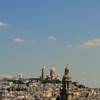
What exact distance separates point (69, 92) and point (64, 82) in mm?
1430

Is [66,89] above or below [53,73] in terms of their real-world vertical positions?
below

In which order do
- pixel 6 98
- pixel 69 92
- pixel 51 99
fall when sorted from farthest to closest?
pixel 6 98 → pixel 51 99 → pixel 69 92

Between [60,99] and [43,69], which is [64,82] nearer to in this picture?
[60,99]

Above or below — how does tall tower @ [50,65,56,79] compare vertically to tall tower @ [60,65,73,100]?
above

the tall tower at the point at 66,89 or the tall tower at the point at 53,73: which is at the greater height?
the tall tower at the point at 53,73

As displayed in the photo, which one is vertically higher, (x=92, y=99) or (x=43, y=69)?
(x=43, y=69)

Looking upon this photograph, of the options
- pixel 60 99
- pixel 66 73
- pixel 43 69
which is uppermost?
pixel 43 69

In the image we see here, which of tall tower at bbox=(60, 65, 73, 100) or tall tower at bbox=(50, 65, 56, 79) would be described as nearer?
tall tower at bbox=(60, 65, 73, 100)

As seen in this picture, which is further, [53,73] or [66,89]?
[53,73]

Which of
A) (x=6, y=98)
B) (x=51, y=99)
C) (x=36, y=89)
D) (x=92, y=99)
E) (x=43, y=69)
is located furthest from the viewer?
(x=43, y=69)

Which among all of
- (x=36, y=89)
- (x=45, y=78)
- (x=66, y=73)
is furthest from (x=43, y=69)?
(x=66, y=73)

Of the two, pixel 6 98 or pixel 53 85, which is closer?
pixel 6 98

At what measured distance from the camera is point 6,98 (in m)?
116

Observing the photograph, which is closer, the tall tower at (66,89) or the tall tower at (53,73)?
the tall tower at (66,89)
